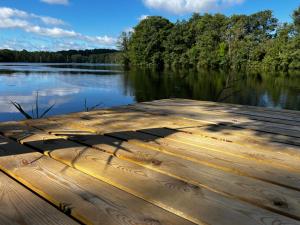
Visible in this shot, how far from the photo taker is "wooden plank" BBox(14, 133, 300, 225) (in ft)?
3.65

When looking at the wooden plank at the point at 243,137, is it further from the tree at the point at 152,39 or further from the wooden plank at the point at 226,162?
the tree at the point at 152,39

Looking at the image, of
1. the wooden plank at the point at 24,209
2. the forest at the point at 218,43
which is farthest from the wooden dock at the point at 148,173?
the forest at the point at 218,43

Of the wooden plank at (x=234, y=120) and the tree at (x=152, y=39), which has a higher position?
the tree at (x=152, y=39)

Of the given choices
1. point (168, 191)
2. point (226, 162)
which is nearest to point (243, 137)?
point (226, 162)

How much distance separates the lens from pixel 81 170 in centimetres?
152

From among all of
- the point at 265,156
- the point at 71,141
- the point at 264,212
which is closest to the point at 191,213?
the point at 264,212

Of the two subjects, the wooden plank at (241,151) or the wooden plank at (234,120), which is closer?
the wooden plank at (241,151)

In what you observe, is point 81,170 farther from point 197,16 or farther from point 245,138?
point 197,16

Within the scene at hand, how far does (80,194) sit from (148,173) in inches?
14.4

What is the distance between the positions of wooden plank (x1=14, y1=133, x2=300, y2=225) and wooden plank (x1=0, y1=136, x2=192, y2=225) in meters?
0.05

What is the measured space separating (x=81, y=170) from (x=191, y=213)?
2.05 feet

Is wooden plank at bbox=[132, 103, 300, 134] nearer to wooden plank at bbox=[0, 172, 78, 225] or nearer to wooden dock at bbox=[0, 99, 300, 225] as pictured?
wooden dock at bbox=[0, 99, 300, 225]

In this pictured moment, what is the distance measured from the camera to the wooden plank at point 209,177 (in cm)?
126

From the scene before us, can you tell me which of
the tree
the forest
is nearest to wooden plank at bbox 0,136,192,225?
the forest
